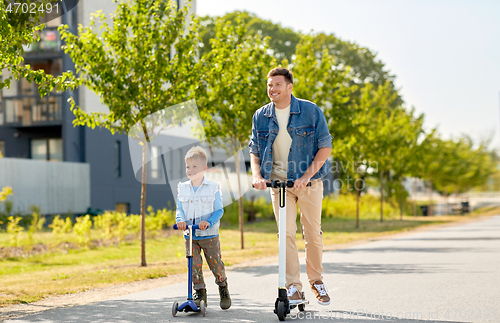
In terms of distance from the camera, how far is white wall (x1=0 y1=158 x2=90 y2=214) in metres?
22.0

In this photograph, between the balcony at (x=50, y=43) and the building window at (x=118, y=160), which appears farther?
the building window at (x=118, y=160)

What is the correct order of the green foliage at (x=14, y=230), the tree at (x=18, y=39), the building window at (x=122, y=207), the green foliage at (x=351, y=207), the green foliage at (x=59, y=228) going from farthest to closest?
the green foliage at (x=351, y=207)
the building window at (x=122, y=207)
the green foliage at (x=59, y=228)
the green foliage at (x=14, y=230)
the tree at (x=18, y=39)

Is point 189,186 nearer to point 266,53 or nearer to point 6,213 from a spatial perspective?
point 266,53

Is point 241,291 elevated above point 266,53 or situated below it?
below

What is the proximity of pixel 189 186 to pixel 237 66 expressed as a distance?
29.3 ft

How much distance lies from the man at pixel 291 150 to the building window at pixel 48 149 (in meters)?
23.0

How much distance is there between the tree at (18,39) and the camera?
280 inches

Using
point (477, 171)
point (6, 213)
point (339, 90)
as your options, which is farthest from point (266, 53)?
point (477, 171)

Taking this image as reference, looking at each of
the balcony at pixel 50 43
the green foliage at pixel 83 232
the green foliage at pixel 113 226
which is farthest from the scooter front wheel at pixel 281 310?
the balcony at pixel 50 43

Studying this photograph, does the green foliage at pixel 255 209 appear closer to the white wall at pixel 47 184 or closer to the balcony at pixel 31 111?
the white wall at pixel 47 184

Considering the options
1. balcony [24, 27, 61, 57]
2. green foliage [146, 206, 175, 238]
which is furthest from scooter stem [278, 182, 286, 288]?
balcony [24, 27, 61, 57]

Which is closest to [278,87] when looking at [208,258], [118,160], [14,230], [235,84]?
[208,258]

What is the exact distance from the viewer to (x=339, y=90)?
1744 cm

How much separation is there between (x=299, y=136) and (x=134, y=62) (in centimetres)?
625
